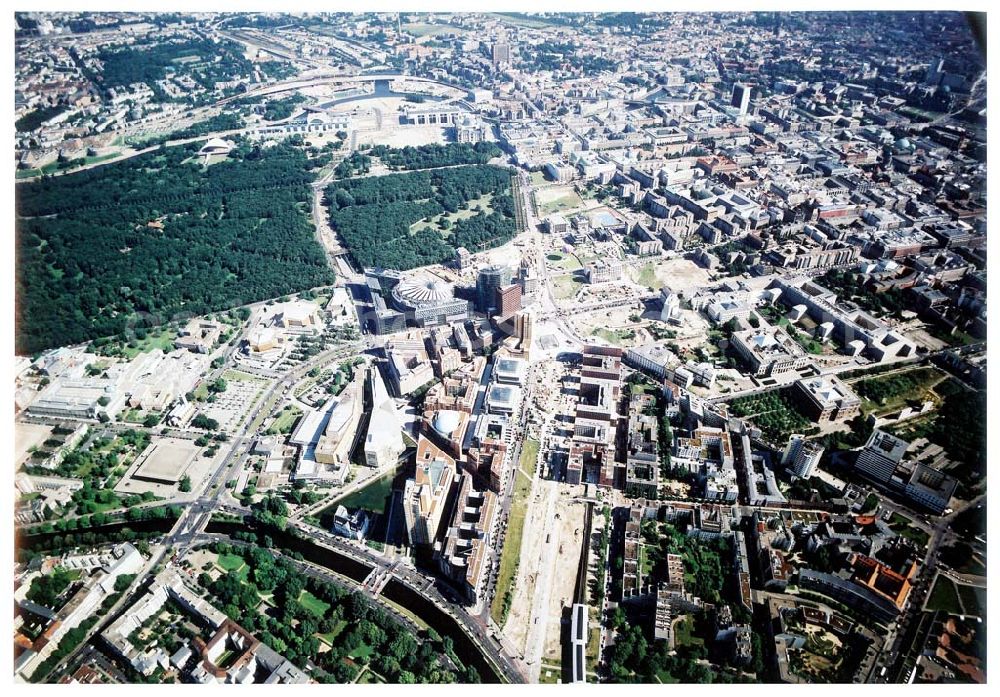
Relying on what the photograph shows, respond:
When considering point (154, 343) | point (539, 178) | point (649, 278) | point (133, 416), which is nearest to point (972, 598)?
point (649, 278)

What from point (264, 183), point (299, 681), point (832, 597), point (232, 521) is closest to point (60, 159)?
point (264, 183)

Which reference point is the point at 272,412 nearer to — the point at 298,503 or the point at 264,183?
the point at 298,503

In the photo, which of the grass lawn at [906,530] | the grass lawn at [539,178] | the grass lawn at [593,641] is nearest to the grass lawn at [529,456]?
the grass lawn at [593,641]

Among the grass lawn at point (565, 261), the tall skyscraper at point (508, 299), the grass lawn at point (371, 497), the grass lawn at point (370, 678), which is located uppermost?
the tall skyscraper at point (508, 299)

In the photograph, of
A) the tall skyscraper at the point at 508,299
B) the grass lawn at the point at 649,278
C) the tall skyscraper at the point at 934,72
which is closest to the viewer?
the tall skyscraper at the point at 508,299

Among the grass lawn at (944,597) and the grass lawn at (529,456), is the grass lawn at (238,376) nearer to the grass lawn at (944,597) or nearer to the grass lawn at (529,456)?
the grass lawn at (529,456)

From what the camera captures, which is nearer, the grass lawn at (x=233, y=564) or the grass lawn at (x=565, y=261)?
the grass lawn at (x=233, y=564)

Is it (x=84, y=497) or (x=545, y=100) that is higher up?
(x=545, y=100)

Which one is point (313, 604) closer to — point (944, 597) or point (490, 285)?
point (490, 285)
